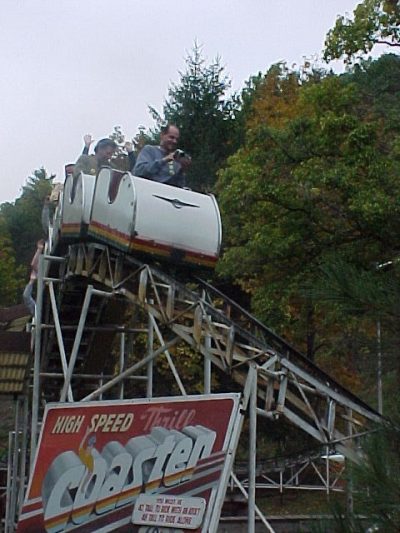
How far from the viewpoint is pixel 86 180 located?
49.0ft

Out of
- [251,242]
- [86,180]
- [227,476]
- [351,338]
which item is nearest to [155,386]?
[251,242]

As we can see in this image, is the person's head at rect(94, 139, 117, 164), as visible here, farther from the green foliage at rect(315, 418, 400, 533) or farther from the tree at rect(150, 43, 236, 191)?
the tree at rect(150, 43, 236, 191)

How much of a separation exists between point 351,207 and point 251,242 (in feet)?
11.5

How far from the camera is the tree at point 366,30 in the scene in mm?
21969

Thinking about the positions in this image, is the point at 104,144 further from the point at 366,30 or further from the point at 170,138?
the point at 366,30

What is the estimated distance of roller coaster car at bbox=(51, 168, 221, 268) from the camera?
43.4ft

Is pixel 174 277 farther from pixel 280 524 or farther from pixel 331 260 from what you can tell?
pixel 331 260

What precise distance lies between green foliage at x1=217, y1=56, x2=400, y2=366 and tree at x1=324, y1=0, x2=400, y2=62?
134cm

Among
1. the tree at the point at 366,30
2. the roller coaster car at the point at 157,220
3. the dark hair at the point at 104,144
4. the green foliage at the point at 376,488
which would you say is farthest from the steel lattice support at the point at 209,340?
the tree at the point at 366,30

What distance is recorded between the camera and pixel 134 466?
409 inches

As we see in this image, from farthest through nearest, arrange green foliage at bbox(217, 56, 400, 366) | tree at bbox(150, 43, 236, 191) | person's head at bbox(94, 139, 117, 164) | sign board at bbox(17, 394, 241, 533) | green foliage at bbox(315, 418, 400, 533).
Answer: tree at bbox(150, 43, 236, 191)
green foliage at bbox(217, 56, 400, 366)
person's head at bbox(94, 139, 117, 164)
sign board at bbox(17, 394, 241, 533)
green foliage at bbox(315, 418, 400, 533)

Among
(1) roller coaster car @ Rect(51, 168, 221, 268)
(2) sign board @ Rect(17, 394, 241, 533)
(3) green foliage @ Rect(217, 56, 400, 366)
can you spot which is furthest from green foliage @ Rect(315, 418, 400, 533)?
(3) green foliage @ Rect(217, 56, 400, 366)

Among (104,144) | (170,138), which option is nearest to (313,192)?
(104,144)

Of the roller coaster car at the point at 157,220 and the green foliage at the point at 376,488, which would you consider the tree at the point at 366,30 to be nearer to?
the roller coaster car at the point at 157,220
